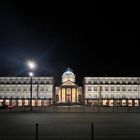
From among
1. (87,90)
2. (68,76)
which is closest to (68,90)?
(68,76)

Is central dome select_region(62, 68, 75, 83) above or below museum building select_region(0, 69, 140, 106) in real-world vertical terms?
above

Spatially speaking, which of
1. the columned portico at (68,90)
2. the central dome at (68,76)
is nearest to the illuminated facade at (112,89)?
the columned portico at (68,90)

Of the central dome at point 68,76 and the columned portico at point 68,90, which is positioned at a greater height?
the central dome at point 68,76

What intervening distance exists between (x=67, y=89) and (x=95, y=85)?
49.3ft

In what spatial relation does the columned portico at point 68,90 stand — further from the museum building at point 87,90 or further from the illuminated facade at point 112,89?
the illuminated facade at point 112,89

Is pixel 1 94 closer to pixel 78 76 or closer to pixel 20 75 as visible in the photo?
pixel 20 75

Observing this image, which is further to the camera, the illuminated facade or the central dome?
the central dome

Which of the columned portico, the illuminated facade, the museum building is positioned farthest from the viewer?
the columned portico

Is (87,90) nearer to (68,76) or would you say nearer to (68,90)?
(68,90)

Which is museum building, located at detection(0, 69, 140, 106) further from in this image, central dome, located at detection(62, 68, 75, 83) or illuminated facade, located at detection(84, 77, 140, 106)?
central dome, located at detection(62, 68, 75, 83)

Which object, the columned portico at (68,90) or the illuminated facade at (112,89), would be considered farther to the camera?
the columned portico at (68,90)

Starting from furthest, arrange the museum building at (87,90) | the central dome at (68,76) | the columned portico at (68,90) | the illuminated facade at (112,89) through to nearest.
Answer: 1. the central dome at (68,76)
2. the columned portico at (68,90)
3. the illuminated facade at (112,89)
4. the museum building at (87,90)

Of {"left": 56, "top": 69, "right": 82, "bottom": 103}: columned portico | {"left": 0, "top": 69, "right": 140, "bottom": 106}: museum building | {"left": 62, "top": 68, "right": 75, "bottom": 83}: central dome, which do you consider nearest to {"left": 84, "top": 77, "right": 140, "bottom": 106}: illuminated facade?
{"left": 0, "top": 69, "right": 140, "bottom": 106}: museum building

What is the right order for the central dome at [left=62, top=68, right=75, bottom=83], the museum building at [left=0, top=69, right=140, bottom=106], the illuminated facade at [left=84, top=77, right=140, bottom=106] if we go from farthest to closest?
the central dome at [left=62, top=68, right=75, bottom=83], the illuminated facade at [left=84, top=77, right=140, bottom=106], the museum building at [left=0, top=69, right=140, bottom=106]
